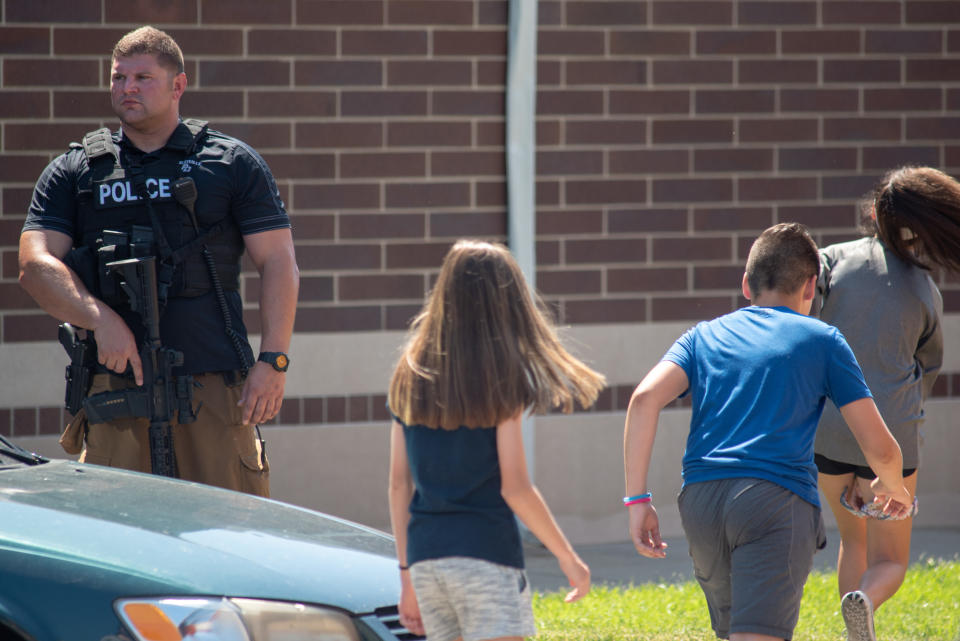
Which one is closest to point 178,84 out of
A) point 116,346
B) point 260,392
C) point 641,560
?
point 116,346

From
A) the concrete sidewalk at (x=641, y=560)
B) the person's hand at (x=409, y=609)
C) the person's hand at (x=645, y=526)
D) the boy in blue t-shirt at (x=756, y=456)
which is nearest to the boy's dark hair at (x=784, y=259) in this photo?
the boy in blue t-shirt at (x=756, y=456)

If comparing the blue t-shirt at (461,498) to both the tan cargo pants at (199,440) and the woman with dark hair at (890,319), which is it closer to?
the tan cargo pants at (199,440)

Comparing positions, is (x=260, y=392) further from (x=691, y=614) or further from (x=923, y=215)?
(x=923, y=215)

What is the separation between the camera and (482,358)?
300 cm

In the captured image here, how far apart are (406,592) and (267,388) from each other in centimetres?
151

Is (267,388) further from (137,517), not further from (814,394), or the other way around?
(814,394)

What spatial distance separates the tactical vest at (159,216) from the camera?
4.36m

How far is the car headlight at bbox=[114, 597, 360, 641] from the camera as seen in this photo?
8.86 feet

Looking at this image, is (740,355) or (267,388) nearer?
(740,355)

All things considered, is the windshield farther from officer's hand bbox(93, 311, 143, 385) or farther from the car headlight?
the car headlight

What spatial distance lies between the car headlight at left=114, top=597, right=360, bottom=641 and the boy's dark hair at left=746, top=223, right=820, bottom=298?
1689mm

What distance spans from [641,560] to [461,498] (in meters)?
4.03

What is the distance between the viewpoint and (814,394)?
3631 millimetres

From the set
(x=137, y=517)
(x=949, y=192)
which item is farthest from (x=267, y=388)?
(x=949, y=192)
